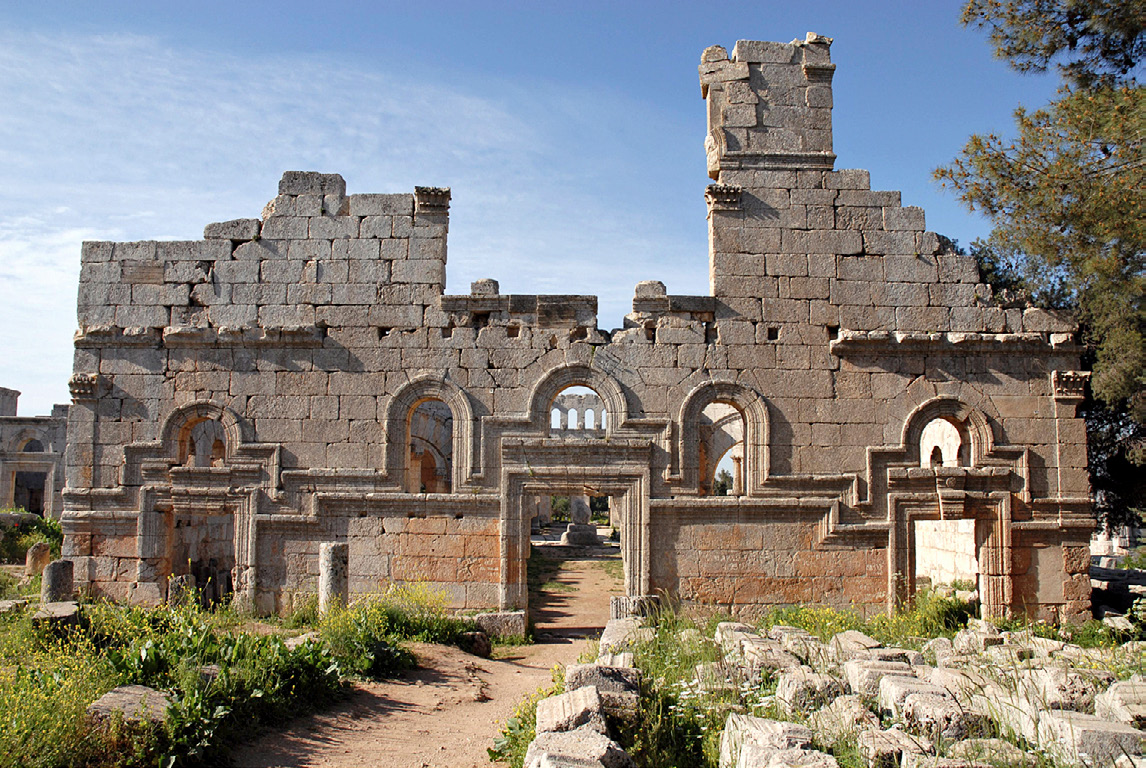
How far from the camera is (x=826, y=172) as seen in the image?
12711 mm

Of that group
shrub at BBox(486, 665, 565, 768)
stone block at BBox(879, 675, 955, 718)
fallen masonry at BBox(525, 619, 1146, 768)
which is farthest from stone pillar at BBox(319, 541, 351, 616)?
stone block at BBox(879, 675, 955, 718)

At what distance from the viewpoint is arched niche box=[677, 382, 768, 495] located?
1202 cm

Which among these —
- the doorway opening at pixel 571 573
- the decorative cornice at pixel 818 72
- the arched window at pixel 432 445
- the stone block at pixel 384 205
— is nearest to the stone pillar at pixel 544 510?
the doorway opening at pixel 571 573

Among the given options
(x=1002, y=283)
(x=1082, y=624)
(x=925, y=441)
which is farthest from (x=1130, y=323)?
(x=1082, y=624)

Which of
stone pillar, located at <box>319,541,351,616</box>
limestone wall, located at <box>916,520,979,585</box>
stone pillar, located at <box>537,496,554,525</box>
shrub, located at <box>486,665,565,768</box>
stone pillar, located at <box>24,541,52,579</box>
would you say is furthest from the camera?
stone pillar, located at <box>537,496,554,525</box>

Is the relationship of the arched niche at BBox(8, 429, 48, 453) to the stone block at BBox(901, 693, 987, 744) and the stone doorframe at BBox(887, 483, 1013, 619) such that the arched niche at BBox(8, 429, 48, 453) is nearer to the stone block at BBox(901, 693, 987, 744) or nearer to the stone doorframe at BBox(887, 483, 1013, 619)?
the stone doorframe at BBox(887, 483, 1013, 619)

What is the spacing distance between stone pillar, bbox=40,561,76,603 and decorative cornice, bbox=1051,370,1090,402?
1393 centimetres

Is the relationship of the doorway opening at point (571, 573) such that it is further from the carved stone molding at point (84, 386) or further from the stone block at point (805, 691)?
the carved stone molding at point (84, 386)

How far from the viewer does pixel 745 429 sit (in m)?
12.3

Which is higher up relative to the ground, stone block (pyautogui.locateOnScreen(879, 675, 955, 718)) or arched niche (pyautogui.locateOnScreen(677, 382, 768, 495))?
arched niche (pyautogui.locateOnScreen(677, 382, 768, 495))

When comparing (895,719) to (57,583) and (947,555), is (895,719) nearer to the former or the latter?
(947,555)

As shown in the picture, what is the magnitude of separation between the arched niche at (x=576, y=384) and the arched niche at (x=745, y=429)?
2.99ft

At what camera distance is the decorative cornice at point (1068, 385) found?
12.1m

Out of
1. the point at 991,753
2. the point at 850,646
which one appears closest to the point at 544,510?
the point at 850,646
